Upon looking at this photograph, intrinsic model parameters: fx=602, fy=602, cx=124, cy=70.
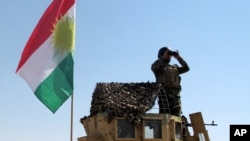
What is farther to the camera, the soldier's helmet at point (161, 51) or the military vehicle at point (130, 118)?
the soldier's helmet at point (161, 51)

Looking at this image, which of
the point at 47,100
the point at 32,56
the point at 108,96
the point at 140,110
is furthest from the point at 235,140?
the point at 32,56

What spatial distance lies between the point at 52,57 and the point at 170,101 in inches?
166

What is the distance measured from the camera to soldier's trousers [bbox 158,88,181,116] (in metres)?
19.0

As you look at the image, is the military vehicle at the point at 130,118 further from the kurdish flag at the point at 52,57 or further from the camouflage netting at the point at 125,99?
the kurdish flag at the point at 52,57

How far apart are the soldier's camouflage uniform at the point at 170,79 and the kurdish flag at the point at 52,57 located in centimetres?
337

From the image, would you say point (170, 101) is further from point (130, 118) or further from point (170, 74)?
point (130, 118)

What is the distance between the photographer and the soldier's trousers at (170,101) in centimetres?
1900

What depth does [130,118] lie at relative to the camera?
17.8 metres

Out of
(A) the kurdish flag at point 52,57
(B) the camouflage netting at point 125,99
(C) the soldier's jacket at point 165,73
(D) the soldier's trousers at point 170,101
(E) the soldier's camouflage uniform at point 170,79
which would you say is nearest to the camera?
(A) the kurdish flag at point 52,57

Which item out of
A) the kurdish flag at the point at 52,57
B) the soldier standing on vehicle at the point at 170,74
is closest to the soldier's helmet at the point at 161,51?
the soldier standing on vehicle at the point at 170,74

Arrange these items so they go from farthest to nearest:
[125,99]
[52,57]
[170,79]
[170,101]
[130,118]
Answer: [170,79], [170,101], [125,99], [52,57], [130,118]

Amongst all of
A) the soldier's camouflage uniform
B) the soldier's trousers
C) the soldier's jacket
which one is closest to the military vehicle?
the soldier's trousers

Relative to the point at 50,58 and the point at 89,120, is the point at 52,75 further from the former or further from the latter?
the point at 89,120

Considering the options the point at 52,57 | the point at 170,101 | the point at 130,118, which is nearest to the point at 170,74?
the point at 170,101
